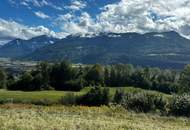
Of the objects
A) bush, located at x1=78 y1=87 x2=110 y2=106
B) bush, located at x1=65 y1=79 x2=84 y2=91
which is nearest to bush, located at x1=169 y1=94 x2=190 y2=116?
bush, located at x1=78 y1=87 x2=110 y2=106

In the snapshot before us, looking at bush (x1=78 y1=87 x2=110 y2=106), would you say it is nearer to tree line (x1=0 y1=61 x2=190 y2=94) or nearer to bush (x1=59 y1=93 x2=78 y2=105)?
bush (x1=59 y1=93 x2=78 y2=105)

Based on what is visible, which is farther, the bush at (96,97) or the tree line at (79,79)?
the tree line at (79,79)

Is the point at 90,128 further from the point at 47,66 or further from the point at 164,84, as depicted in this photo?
the point at 164,84

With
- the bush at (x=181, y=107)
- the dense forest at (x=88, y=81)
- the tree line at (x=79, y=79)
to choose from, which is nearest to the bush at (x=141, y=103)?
the bush at (x=181, y=107)

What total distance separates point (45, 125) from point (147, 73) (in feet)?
479

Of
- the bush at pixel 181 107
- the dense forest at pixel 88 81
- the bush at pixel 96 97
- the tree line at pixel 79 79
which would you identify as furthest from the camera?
the tree line at pixel 79 79

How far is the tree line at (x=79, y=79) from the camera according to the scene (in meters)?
129

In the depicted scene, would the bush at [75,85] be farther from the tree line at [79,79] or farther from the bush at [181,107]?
the bush at [181,107]

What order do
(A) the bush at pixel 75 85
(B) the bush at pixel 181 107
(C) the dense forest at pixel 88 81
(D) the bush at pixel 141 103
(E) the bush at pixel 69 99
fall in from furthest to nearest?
(A) the bush at pixel 75 85 → (C) the dense forest at pixel 88 81 → (E) the bush at pixel 69 99 → (D) the bush at pixel 141 103 → (B) the bush at pixel 181 107

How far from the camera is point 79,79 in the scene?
441 ft

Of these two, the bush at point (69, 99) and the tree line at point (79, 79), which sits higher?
the tree line at point (79, 79)

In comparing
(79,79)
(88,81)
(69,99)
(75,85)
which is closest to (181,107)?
(69,99)

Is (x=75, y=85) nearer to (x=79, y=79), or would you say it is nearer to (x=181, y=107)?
(x=79, y=79)

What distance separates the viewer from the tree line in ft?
422
